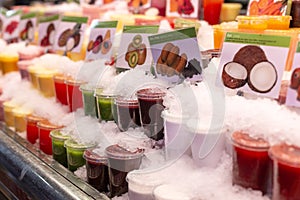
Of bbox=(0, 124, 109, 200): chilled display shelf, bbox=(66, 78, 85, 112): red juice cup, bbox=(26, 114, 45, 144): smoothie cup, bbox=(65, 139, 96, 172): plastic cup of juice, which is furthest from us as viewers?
bbox=(26, 114, 45, 144): smoothie cup

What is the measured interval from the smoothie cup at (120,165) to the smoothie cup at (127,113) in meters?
0.16

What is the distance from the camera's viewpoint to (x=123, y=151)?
5.41 ft

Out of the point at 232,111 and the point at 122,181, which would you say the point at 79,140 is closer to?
the point at 122,181

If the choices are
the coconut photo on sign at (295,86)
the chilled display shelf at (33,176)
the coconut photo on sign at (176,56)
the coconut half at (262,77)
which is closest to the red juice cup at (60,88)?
the chilled display shelf at (33,176)

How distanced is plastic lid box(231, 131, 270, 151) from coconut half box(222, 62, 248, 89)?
24 cm

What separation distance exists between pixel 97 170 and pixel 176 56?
1.88 feet

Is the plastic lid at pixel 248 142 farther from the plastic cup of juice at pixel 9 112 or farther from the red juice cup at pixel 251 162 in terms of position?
the plastic cup of juice at pixel 9 112

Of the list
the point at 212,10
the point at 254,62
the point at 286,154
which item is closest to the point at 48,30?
the point at 212,10

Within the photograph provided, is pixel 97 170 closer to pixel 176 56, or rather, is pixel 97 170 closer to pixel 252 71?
pixel 176 56

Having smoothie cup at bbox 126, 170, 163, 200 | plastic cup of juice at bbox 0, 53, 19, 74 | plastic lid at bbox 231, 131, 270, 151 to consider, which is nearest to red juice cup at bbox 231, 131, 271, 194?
plastic lid at bbox 231, 131, 270, 151

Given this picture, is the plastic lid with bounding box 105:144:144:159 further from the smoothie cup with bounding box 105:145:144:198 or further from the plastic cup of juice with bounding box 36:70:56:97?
the plastic cup of juice with bounding box 36:70:56:97

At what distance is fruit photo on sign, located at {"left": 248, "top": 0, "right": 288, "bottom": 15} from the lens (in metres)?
2.00

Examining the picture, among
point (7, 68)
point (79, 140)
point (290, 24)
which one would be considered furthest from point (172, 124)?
point (7, 68)

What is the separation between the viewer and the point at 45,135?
2.21 meters
